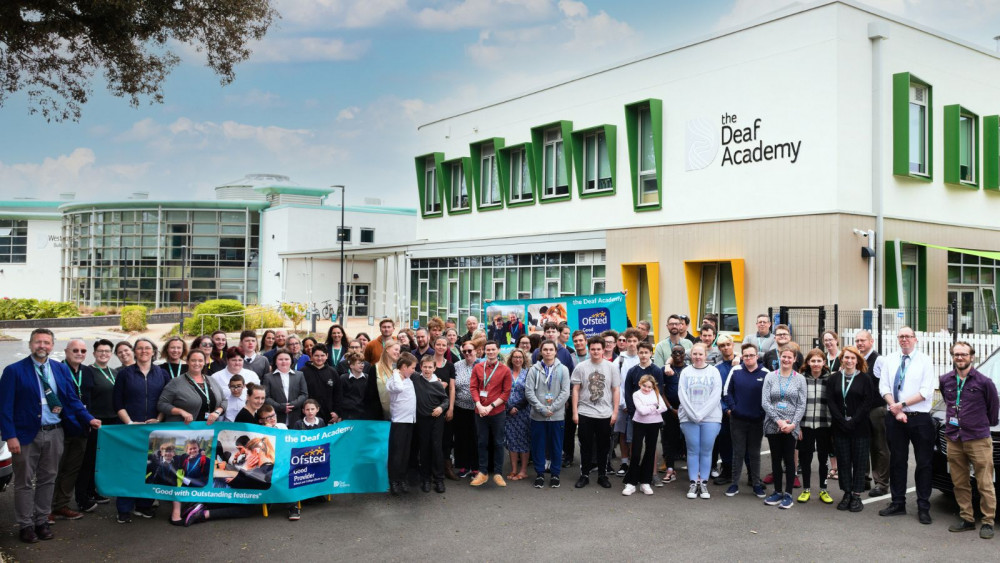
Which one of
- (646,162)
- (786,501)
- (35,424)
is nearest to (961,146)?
(646,162)

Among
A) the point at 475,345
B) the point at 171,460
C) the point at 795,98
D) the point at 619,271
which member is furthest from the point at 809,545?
the point at 619,271

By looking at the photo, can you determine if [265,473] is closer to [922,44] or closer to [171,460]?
[171,460]

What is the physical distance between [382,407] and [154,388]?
8.32ft

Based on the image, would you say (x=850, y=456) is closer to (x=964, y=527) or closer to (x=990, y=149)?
(x=964, y=527)

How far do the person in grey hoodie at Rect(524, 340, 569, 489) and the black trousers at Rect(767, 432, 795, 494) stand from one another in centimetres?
248

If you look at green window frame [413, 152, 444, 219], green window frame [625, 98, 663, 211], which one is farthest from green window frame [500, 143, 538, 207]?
green window frame [625, 98, 663, 211]

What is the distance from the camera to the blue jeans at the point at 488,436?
1004cm

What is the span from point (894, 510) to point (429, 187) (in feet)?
86.3

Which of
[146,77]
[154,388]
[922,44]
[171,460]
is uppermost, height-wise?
[922,44]

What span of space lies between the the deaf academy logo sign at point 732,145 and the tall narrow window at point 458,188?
35.8 feet

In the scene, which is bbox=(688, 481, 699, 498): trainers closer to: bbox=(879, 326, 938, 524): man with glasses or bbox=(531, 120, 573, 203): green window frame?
bbox=(879, 326, 938, 524): man with glasses

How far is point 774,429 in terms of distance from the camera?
9.03 m

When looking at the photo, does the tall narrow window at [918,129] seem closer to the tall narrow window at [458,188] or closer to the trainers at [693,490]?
the trainers at [693,490]

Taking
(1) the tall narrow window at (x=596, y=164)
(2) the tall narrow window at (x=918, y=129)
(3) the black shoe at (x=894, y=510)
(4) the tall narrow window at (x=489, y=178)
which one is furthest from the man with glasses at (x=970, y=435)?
(4) the tall narrow window at (x=489, y=178)
